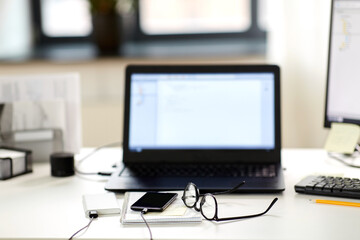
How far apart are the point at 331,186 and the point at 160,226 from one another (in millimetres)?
421

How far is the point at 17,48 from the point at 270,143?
6.69 ft

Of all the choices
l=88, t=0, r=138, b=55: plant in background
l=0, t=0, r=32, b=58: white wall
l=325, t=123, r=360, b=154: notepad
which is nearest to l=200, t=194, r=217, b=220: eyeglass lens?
l=325, t=123, r=360, b=154: notepad

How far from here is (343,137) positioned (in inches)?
58.4

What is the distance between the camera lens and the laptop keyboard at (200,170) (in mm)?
1408

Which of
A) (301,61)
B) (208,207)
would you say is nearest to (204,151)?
(208,207)

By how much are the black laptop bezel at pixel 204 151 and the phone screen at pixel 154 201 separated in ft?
0.85

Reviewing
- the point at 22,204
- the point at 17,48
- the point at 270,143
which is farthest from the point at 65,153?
the point at 17,48

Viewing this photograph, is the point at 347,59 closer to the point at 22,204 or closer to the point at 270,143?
the point at 270,143

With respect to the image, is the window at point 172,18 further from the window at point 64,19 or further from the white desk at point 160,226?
the white desk at point 160,226

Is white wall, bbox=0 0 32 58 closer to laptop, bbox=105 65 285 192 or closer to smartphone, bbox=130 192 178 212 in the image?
laptop, bbox=105 65 285 192

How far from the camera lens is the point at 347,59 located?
146cm

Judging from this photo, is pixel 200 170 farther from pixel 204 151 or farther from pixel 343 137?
pixel 343 137

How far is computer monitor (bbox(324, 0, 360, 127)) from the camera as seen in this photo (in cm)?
144

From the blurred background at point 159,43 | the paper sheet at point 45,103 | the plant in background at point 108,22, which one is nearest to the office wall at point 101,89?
the blurred background at point 159,43
